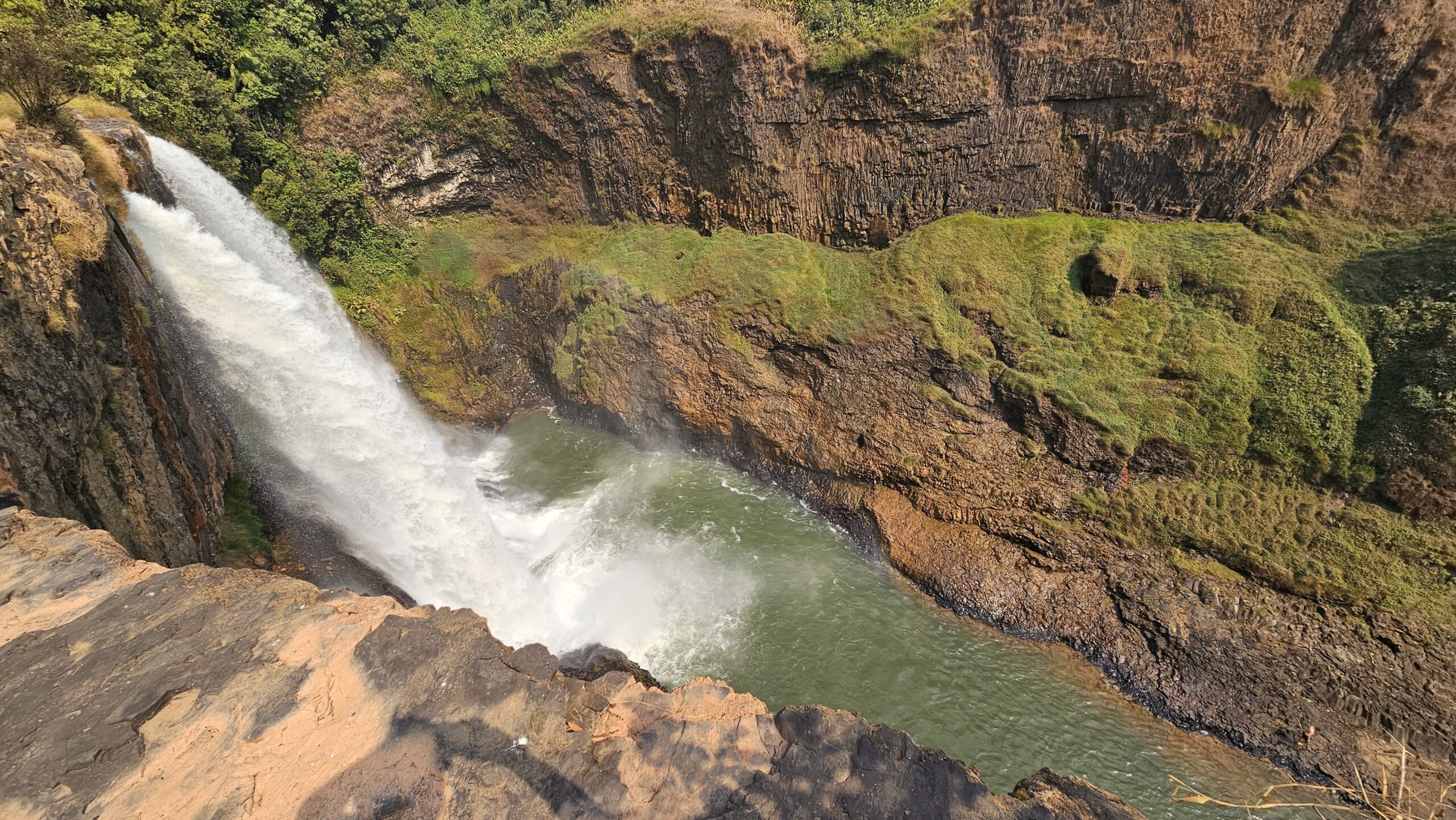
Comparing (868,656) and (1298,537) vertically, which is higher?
(1298,537)

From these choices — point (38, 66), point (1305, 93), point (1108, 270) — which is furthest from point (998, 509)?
point (38, 66)

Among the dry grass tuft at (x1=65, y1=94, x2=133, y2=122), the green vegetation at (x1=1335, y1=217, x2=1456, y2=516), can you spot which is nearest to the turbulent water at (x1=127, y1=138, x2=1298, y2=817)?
the dry grass tuft at (x1=65, y1=94, x2=133, y2=122)

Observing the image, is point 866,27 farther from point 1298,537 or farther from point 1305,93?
point 1298,537

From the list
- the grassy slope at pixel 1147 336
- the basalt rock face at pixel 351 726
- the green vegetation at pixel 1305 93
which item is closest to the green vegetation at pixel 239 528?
the basalt rock face at pixel 351 726

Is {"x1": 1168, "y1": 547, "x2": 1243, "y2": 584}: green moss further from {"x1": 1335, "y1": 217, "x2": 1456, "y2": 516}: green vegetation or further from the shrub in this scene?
the shrub

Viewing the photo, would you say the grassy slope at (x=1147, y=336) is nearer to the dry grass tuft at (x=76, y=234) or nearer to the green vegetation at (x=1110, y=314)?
the green vegetation at (x=1110, y=314)

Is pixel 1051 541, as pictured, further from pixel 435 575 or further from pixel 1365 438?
pixel 435 575
